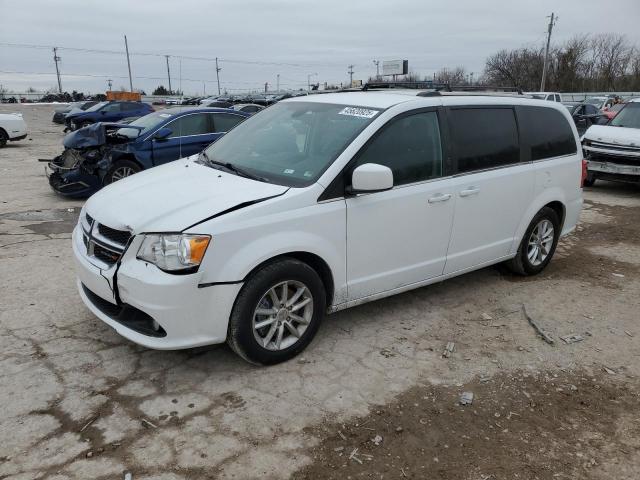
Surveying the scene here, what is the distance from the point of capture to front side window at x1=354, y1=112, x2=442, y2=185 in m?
4.00

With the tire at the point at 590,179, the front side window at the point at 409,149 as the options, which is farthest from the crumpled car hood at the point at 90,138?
the tire at the point at 590,179

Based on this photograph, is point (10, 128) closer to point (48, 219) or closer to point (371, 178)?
point (48, 219)

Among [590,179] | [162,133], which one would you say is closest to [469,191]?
[162,133]

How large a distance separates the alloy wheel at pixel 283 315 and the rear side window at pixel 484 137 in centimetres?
181

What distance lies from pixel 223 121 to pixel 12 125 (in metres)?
11.0

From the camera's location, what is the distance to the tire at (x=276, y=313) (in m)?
3.44

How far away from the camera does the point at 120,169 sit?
29.4ft

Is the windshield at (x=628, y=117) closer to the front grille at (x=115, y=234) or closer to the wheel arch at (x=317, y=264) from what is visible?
the wheel arch at (x=317, y=264)

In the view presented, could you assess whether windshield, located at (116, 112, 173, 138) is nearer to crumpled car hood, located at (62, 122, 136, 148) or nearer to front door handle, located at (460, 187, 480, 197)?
crumpled car hood, located at (62, 122, 136, 148)

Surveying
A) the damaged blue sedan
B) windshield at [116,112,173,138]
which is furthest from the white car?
windshield at [116,112,173,138]

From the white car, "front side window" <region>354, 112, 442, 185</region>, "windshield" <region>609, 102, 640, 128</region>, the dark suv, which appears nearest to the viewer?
"front side window" <region>354, 112, 442, 185</region>

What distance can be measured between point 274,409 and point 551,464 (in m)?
1.58

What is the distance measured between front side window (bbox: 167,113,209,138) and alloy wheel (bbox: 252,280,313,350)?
6453 mm

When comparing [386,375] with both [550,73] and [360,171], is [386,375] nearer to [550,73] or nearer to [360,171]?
[360,171]
